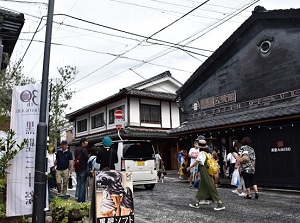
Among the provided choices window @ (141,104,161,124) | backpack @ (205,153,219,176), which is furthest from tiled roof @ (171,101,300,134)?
window @ (141,104,161,124)

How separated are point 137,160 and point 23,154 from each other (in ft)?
23.0

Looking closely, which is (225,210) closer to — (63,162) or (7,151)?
(63,162)

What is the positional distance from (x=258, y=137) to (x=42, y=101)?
10394 millimetres

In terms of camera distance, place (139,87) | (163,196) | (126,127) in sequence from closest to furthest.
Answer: (163,196)
(126,127)
(139,87)

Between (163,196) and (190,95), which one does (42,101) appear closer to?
(163,196)

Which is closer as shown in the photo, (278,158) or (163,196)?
(163,196)

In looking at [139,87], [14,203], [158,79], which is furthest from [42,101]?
[158,79]

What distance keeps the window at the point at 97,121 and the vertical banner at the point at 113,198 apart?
22926 mm

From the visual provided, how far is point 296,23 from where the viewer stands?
1261 centimetres

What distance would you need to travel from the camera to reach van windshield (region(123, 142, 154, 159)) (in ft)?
38.8

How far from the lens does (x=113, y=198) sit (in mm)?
5031

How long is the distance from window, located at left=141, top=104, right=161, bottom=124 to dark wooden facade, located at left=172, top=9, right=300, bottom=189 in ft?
26.0

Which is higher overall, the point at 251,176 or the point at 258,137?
the point at 258,137

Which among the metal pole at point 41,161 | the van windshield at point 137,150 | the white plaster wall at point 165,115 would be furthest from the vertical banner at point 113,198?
the white plaster wall at point 165,115
